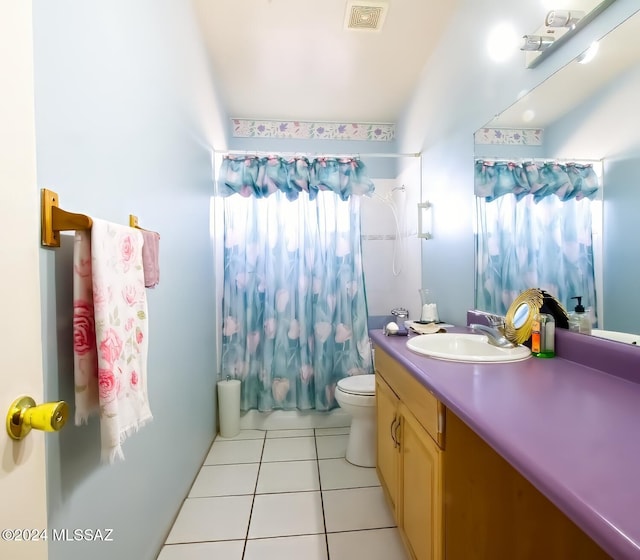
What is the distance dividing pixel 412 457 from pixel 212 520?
1.04m

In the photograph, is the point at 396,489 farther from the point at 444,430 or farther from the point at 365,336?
the point at 365,336

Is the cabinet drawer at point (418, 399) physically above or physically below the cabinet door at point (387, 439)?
above

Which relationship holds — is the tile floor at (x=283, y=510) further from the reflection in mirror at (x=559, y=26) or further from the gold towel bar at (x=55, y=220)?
the reflection in mirror at (x=559, y=26)

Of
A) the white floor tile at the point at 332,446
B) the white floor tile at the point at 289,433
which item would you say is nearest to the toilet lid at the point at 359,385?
the white floor tile at the point at 332,446

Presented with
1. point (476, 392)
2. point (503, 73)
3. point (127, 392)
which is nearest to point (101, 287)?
point (127, 392)

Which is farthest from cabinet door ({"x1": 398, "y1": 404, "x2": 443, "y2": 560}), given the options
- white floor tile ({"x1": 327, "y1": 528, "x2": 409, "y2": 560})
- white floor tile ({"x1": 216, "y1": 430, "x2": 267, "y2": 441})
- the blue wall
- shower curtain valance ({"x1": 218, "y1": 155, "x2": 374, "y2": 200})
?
shower curtain valance ({"x1": 218, "y1": 155, "x2": 374, "y2": 200})

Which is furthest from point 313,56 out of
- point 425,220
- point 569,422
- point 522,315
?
point 569,422

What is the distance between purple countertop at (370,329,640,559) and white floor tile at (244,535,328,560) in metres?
0.92

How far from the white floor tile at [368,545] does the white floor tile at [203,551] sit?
40 cm

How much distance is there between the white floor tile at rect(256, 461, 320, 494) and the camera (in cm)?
179

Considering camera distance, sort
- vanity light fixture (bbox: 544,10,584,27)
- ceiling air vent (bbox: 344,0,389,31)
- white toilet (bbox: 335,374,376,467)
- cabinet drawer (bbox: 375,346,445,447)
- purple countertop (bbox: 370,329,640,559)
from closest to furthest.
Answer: purple countertop (bbox: 370,329,640,559) → cabinet drawer (bbox: 375,346,445,447) → vanity light fixture (bbox: 544,10,584,27) → ceiling air vent (bbox: 344,0,389,31) → white toilet (bbox: 335,374,376,467)

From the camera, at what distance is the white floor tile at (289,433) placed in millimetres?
2402

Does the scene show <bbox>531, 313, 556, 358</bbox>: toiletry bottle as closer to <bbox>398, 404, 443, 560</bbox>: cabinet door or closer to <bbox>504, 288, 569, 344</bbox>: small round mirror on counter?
<bbox>504, 288, 569, 344</bbox>: small round mirror on counter

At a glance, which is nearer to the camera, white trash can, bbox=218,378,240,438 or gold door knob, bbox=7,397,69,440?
gold door knob, bbox=7,397,69,440
